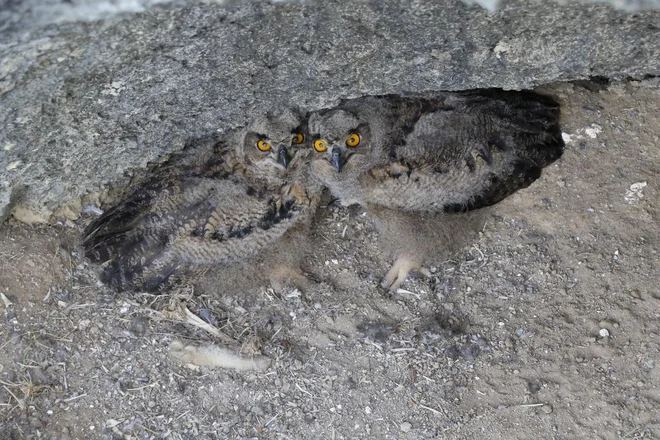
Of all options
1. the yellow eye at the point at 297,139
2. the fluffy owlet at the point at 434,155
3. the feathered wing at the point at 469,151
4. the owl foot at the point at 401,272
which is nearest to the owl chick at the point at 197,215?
the yellow eye at the point at 297,139

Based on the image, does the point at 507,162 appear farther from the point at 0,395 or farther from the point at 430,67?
the point at 0,395

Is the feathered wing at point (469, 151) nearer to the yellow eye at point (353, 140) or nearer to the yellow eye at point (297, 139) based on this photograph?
the yellow eye at point (353, 140)

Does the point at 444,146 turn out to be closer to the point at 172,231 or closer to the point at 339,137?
the point at 339,137

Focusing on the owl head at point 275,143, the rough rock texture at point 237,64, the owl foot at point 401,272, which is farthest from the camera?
the owl foot at point 401,272

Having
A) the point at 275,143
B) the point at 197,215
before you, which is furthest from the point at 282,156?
the point at 197,215

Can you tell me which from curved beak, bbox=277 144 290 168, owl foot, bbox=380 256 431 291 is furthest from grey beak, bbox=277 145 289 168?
owl foot, bbox=380 256 431 291

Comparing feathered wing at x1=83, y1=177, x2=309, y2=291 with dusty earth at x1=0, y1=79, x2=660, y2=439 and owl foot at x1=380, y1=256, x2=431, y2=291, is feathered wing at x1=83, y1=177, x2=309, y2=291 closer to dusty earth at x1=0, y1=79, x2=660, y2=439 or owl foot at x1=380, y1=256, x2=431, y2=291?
dusty earth at x1=0, y1=79, x2=660, y2=439
